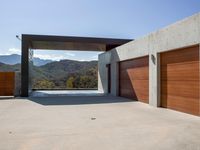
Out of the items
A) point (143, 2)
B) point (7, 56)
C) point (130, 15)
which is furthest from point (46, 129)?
point (7, 56)

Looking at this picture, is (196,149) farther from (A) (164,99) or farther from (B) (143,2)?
(B) (143,2)

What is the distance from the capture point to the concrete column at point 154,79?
11.2 metres

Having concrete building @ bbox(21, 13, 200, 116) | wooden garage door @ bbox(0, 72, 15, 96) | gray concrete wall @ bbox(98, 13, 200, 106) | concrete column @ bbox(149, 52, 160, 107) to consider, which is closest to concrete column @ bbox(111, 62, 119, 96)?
concrete building @ bbox(21, 13, 200, 116)

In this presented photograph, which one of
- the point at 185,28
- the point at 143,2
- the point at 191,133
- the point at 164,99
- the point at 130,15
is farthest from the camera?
the point at 130,15

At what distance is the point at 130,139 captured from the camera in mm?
5551

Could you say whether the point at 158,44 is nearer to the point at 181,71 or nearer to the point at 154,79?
the point at 154,79

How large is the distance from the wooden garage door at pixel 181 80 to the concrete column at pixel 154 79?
21cm

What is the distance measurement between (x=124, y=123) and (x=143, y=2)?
7253mm

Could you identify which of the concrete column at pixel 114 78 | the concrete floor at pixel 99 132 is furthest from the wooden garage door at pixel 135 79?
the concrete floor at pixel 99 132

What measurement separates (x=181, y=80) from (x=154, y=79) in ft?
6.38

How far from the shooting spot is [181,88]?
9555 millimetres

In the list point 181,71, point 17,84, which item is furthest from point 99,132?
point 17,84

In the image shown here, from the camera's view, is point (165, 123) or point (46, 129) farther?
point (165, 123)

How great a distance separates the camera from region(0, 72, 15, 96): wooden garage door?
57.3ft
